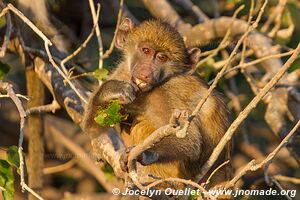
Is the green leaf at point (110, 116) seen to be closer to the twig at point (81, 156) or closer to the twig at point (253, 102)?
the twig at point (253, 102)

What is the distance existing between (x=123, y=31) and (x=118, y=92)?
1097 millimetres

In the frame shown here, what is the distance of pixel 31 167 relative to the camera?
6.13m

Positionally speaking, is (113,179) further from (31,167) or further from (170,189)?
(170,189)

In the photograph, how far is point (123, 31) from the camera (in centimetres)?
589

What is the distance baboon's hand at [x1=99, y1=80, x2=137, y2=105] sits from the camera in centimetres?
487

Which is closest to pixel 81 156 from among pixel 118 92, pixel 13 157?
pixel 118 92

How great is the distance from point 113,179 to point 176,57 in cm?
118

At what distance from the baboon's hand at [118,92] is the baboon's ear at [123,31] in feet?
2.83

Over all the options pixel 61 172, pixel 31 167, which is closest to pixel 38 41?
pixel 31 167

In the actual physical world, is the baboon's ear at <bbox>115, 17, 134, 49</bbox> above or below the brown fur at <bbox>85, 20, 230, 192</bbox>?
above

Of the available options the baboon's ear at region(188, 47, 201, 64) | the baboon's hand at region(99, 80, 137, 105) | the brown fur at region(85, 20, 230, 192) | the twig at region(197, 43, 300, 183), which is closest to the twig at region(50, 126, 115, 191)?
the brown fur at region(85, 20, 230, 192)

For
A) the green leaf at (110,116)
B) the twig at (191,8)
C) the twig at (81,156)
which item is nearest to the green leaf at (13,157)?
the green leaf at (110,116)

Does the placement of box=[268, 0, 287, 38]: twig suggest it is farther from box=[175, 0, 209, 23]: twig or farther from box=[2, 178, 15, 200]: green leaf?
box=[2, 178, 15, 200]: green leaf

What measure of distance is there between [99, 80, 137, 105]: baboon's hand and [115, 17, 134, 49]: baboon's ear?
86 centimetres
